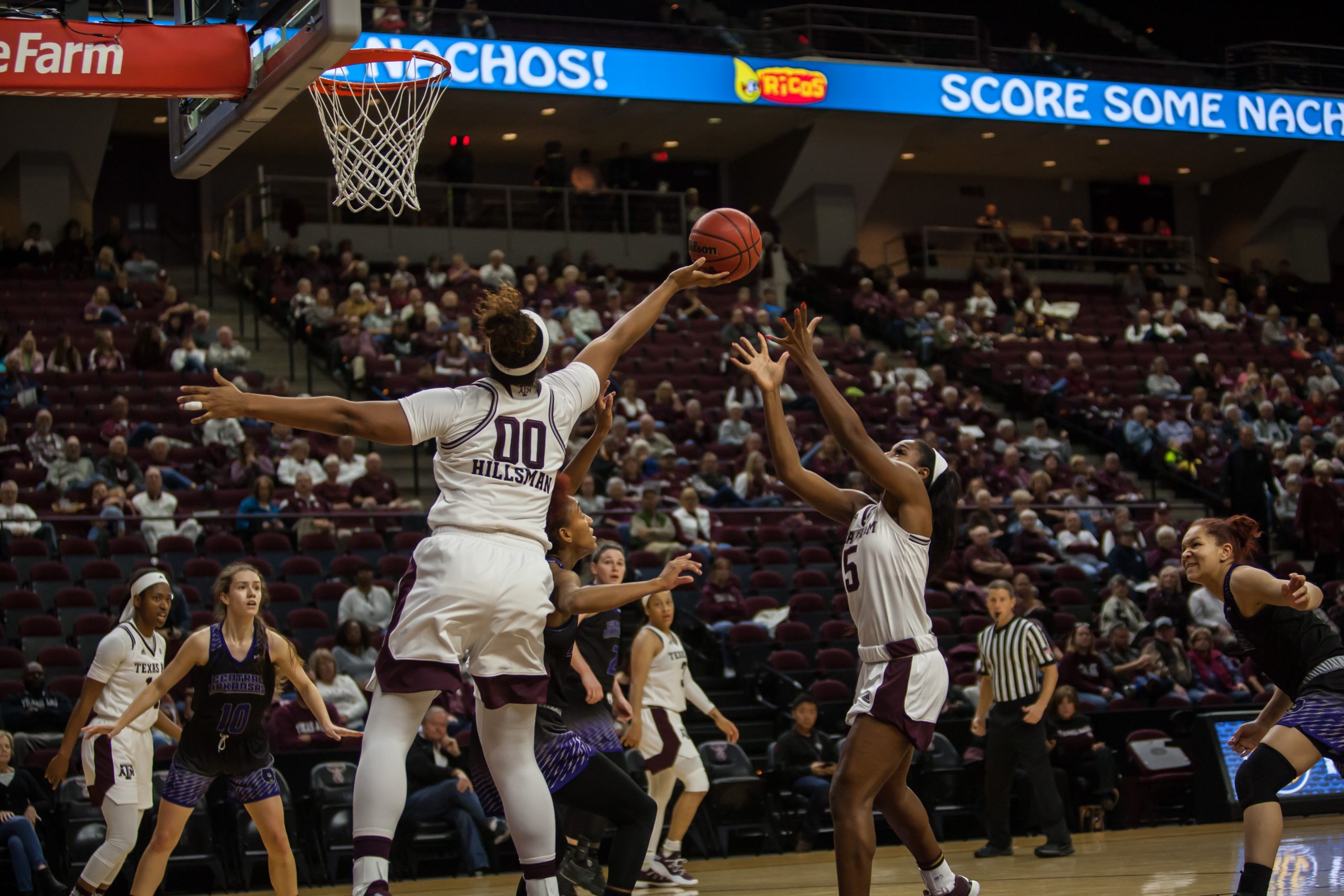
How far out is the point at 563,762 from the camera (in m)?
5.59

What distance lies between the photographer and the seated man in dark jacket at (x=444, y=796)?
368 inches

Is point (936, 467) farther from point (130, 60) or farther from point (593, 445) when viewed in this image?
point (130, 60)

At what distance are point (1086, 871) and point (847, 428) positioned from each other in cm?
414

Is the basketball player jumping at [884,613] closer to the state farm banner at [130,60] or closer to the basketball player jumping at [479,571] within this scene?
the basketball player jumping at [479,571]

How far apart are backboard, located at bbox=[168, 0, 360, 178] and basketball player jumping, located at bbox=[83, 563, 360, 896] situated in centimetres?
216

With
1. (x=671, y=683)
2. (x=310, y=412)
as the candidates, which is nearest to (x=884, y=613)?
(x=310, y=412)

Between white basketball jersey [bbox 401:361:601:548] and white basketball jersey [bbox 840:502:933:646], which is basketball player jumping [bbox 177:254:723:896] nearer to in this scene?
white basketball jersey [bbox 401:361:601:548]

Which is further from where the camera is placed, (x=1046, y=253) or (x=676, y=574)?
(x=1046, y=253)

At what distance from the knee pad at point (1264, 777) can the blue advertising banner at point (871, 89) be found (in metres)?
14.8

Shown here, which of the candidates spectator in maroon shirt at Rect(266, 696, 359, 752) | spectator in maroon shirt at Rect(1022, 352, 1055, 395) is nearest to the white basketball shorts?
spectator in maroon shirt at Rect(266, 696, 359, 752)

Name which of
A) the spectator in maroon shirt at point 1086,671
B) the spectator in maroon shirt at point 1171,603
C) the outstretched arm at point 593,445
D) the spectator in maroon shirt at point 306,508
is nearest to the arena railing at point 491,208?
the spectator in maroon shirt at point 306,508

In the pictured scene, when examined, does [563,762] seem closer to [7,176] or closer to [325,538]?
[325,538]

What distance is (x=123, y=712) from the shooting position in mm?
7574

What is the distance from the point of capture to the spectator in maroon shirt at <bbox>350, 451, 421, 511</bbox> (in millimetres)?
13250
